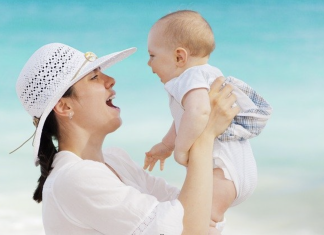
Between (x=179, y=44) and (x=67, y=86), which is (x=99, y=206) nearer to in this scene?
(x=67, y=86)

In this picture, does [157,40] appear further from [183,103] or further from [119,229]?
[119,229]

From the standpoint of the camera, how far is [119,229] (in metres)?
3.29

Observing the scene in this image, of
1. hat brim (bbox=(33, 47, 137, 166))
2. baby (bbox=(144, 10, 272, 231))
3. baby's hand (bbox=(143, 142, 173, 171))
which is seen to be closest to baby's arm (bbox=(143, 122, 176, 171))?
baby's hand (bbox=(143, 142, 173, 171))

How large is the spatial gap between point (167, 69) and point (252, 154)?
0.71 metres

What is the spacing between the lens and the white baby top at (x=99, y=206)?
127 inches

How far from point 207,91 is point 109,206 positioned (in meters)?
0.82

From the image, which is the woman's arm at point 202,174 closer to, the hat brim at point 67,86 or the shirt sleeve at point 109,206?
the shirt sleeve at point 109,206

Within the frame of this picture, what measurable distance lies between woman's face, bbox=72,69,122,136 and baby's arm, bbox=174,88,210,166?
0.56m

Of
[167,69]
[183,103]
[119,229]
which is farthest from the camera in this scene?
[167,69]

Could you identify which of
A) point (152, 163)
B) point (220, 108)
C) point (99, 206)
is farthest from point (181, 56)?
point (99, 206)

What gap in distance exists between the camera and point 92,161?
11.5 feet

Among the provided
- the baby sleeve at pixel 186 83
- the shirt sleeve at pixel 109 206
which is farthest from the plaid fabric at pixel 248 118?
the shirt sleeve at pixel 109 206

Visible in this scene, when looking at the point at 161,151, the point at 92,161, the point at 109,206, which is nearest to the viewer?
the point at 109,206

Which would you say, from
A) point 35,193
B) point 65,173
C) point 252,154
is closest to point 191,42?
point 252,154
